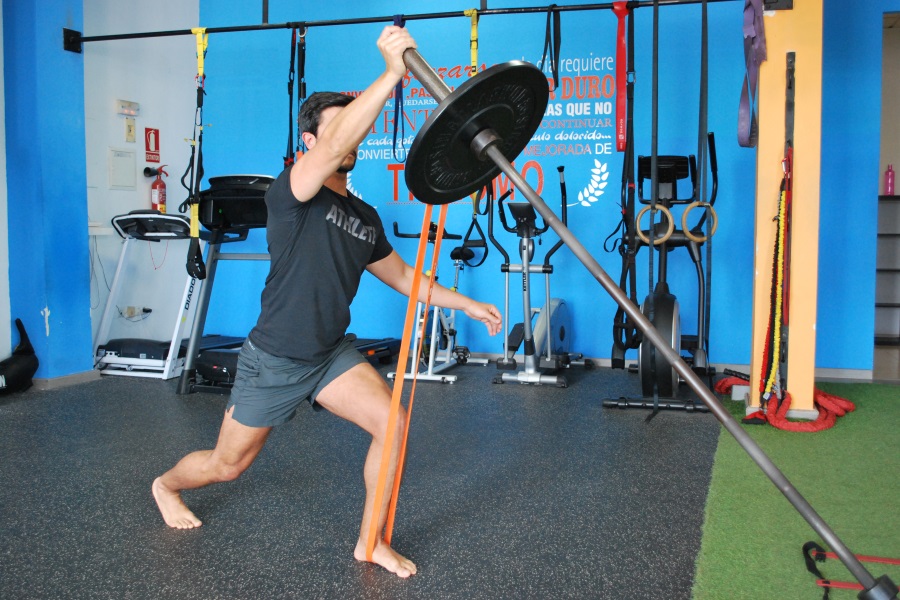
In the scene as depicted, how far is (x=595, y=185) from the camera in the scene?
6.20m

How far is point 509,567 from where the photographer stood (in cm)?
248

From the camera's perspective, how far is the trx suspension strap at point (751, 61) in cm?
421

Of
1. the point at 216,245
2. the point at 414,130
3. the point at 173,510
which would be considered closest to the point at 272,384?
the point at 173,510

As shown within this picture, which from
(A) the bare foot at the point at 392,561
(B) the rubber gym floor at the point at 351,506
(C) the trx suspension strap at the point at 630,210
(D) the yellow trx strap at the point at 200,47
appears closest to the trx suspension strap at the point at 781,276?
(B) the rubber gym floor at the point at 351,506

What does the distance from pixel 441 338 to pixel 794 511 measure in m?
3.87

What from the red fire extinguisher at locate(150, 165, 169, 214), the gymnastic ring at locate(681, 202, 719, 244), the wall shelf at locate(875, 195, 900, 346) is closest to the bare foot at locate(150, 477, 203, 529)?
the gymnastic ring at locate(681, 202, 719, 244)

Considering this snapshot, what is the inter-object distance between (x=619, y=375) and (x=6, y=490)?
4.27 meters

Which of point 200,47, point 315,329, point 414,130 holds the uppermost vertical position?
point 200,47

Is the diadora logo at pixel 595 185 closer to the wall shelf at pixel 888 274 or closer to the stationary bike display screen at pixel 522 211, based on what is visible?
the stationary bike display screen at pixel 522 211

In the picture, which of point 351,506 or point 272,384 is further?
point 351,506

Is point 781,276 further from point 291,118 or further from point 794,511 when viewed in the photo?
point 291,118

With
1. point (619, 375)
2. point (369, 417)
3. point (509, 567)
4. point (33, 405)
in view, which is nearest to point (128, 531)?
point (369, 417)

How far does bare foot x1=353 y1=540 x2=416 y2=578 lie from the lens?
2.41 meters

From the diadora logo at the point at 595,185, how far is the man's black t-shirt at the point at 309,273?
4040 millimetres
